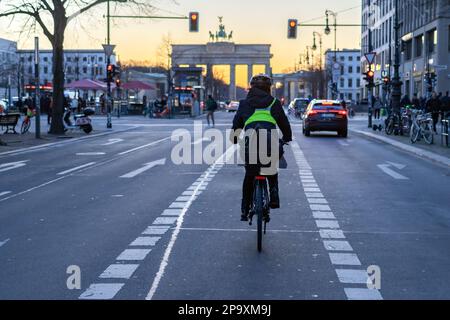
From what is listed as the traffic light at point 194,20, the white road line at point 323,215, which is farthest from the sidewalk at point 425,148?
the traffic light at point 194,20

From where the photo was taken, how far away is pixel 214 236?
336 inches

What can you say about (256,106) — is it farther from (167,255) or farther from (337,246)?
(167,255)

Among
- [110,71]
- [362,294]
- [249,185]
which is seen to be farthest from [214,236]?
[110,71]

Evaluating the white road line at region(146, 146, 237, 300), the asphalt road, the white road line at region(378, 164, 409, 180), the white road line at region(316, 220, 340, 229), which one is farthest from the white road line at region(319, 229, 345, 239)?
the white road line at region(378, 164, 409, 180)

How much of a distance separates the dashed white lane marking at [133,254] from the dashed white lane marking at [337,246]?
183 centimetres

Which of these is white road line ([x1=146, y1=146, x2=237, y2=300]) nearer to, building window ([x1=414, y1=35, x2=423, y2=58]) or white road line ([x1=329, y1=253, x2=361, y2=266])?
white road line ([x1=329, y1=253, x2=361, y2=266])

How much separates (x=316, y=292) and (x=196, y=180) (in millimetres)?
8838

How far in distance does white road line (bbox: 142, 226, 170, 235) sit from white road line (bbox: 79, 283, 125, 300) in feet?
8.17

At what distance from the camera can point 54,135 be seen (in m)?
32.3

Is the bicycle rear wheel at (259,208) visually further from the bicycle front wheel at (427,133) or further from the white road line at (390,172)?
the bicycle front wheel at (427,133)

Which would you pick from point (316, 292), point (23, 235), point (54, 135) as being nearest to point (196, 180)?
point (23, 235)

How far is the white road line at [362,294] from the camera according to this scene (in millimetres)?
5746

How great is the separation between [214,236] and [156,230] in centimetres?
74

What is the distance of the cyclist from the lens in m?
8.20
